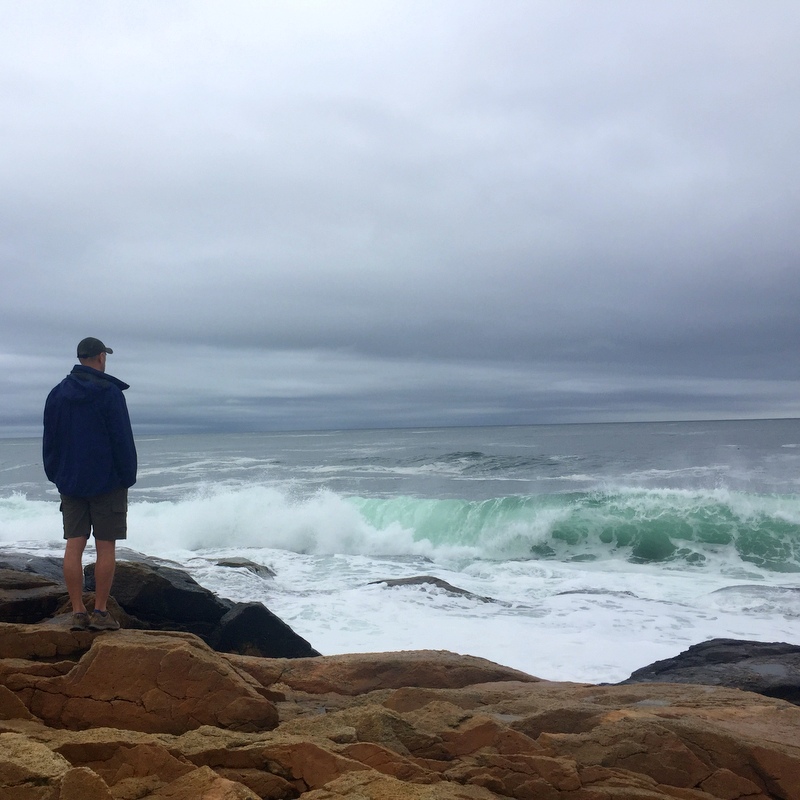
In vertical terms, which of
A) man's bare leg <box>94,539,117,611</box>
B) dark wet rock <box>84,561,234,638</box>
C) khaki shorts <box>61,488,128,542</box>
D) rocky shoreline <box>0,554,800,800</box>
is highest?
khaki shorts <box>61,488,128,542</box>

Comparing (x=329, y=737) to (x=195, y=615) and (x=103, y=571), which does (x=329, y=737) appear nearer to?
(x=103, y=571)

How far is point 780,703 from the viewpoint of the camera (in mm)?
4211

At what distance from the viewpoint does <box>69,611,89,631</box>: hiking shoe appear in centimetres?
425

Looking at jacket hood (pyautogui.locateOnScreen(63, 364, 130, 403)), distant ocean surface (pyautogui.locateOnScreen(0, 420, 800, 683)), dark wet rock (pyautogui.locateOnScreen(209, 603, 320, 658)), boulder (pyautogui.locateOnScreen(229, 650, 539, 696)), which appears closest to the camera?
jacket hood (pyautogui.locateOnScreen(63, 364, 130, 403))

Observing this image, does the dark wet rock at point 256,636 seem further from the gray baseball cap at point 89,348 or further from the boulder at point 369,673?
the gray baseball cap at point 89,348

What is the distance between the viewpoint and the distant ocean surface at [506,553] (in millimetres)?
8383

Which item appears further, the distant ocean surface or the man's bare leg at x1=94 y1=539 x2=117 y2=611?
the distant ocean surface

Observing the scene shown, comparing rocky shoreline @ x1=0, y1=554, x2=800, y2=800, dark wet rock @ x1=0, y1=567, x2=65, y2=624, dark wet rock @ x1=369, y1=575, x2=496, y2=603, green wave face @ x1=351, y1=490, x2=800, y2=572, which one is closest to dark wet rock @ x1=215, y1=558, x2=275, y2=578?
dark wet rock @ x1=369, y1=575, x2=496, y2=603

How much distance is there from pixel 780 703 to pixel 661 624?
487cm

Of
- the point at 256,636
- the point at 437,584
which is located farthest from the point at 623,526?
the point at 256,636

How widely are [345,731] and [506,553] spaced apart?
14.7 m

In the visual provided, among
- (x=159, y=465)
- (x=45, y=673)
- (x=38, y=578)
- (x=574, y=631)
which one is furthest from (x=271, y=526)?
(x=159, y=465)

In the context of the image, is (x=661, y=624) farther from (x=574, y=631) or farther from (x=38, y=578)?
(x=38, y=578)

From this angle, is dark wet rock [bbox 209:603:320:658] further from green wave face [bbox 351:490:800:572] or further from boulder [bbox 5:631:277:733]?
green wave face [bbox 351:490:800:572]
